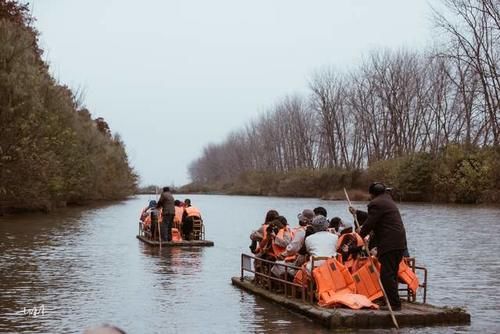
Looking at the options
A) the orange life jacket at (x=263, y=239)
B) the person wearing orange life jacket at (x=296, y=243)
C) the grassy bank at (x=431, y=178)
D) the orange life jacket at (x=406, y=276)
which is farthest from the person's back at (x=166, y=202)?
the grassy bank at (x=431, y=178)

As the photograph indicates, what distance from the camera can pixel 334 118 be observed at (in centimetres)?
9938

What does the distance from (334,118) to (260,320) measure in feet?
291

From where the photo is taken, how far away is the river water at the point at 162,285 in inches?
457

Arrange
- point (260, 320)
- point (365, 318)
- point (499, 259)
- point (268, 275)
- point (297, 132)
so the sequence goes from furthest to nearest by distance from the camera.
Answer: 1. point (297, 132)
2. point (499, 259)
3. point (268, 275)
4. point (260, 320)
5. point (365, 318)

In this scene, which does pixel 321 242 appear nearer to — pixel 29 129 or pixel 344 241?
pixel 344 241

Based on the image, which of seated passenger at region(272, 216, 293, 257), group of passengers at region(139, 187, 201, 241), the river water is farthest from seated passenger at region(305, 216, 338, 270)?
group of passengers at region(139, 187, 201, 241)

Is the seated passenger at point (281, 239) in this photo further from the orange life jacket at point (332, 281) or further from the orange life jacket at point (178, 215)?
the orange life jacket at point (178, 215)

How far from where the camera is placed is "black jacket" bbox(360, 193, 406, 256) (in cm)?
1173

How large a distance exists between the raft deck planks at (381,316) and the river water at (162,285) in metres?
0.17

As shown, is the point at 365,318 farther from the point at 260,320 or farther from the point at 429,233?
the point at 429,233

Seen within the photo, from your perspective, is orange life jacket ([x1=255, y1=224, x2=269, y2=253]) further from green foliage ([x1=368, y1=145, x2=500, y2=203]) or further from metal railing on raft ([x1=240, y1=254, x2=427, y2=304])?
green foliage ([x1=368, y1=145, x2=500, y2=203])

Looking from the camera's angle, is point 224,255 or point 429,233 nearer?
point 224,255

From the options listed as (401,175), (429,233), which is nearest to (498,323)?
(429,233)

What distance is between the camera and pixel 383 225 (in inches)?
467
